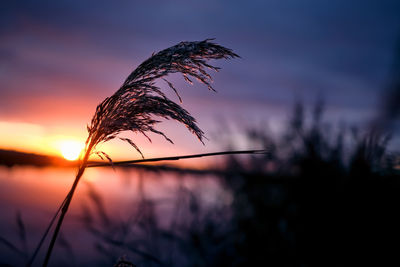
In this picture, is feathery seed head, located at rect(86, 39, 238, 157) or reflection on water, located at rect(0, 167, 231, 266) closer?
feathery seed head, located at rect(86, 39, 238, 157)

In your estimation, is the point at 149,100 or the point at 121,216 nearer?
the point at 149,100

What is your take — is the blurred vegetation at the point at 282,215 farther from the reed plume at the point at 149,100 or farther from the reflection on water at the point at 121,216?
the reed plume at the point at 149,100

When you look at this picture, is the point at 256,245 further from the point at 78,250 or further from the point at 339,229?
the point at 78,250

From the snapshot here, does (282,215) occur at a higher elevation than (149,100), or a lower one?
lower

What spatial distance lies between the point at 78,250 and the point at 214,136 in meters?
1.82

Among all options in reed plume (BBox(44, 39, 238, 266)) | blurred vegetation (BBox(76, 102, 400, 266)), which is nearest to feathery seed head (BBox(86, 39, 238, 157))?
reed plume (BBox(44, 39, 238, 266))

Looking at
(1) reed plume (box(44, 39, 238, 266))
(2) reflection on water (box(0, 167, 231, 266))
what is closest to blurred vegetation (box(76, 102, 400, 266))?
(2) reflection on water (box(0, 167, 231, 266))

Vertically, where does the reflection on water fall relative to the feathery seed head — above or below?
below

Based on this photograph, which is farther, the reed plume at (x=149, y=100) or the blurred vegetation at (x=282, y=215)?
the blurred vegetation at (x=282, y=215)

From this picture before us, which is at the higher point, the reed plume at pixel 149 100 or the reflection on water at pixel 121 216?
the reed plume at pixel 149 100

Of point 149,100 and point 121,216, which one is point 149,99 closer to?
point 149,100

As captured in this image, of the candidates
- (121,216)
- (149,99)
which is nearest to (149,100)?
(149,99)

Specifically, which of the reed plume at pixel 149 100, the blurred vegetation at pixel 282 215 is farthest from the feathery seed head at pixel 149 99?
the blurred vegetation at pixel 282 215

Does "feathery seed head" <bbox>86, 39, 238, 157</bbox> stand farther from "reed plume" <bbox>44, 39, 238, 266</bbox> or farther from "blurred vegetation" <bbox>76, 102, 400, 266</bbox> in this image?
"blurred vegetation" <bbox>76, 102, 400, 266</bbox>
